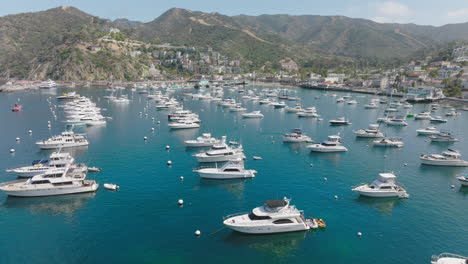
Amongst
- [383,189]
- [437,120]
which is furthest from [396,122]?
[383,189]

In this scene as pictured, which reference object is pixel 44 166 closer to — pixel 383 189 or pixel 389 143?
pixel 383 189

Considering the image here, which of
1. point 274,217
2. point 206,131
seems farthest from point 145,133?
point 274,217

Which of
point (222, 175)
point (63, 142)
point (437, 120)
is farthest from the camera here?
point (437, 120)

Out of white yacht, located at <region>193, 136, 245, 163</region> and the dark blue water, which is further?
white yacht, located at <region>193, 136, 245, 163</region>

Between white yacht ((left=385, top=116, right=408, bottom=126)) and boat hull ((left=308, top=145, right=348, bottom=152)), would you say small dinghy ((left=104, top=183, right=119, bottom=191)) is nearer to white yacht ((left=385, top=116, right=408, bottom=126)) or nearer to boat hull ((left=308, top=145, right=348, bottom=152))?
boat hull ((left=308, top=145, right=348, bottom=152))

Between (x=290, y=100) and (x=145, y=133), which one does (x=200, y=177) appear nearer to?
(x=145, y=133)

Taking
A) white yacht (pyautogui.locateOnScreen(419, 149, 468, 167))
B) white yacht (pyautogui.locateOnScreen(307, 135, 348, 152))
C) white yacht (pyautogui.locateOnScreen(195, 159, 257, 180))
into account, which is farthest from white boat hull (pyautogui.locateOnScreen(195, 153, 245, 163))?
white yacht (pyautogui.locateOnScreen(419, 149, 468, 167))
